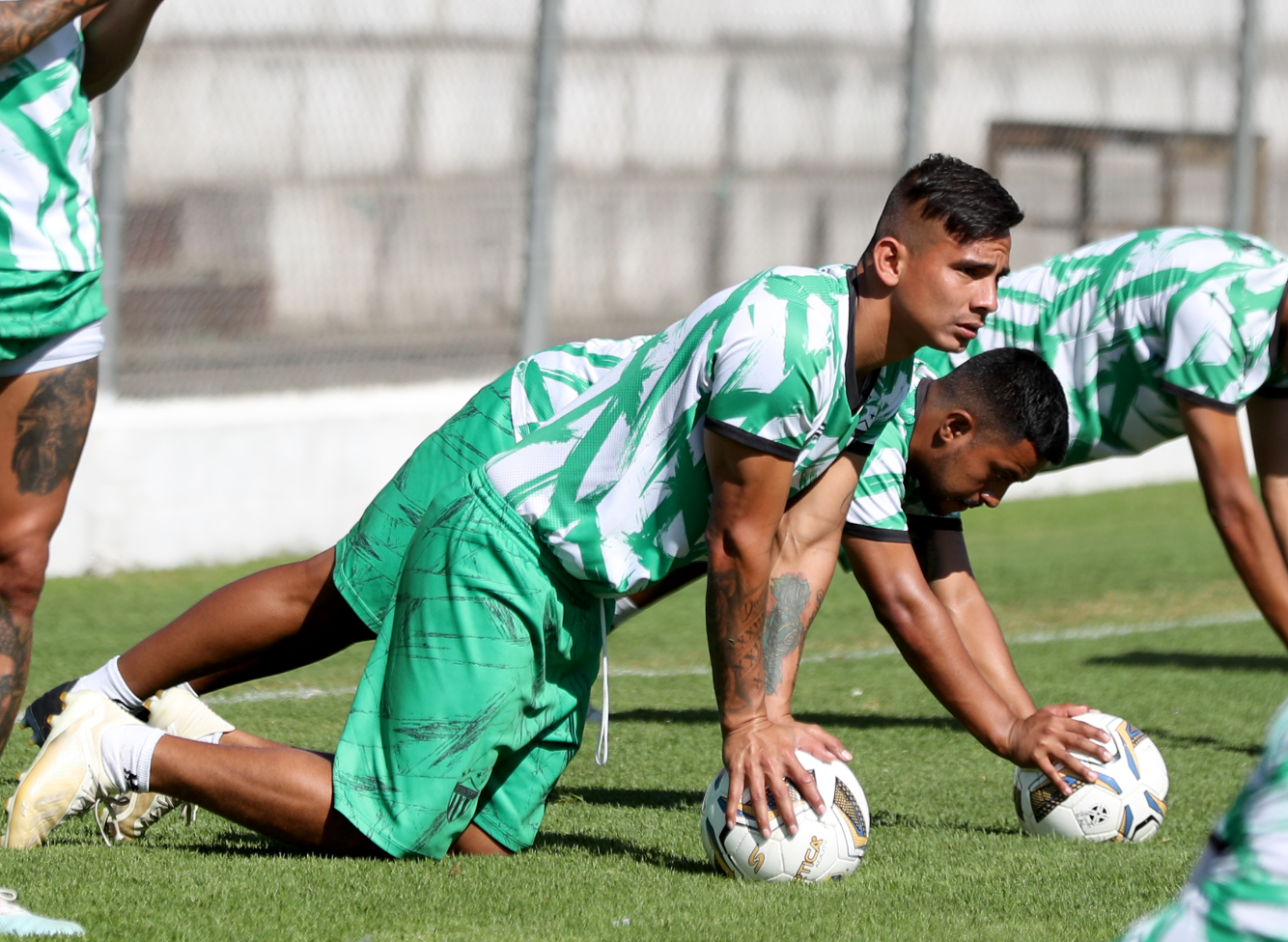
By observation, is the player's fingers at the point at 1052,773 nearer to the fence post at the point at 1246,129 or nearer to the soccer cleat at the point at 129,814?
the soccer cleat at the point at 129,814

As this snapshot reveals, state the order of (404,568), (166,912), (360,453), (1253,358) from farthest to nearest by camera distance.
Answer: (360,453), (1253,358), (404,568), (166,912)

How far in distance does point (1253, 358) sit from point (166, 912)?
3573mm

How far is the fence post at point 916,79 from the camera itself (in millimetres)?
11922

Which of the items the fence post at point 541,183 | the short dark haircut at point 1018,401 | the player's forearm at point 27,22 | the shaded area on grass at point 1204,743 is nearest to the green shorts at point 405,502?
the short dark haircut at point 1018,401

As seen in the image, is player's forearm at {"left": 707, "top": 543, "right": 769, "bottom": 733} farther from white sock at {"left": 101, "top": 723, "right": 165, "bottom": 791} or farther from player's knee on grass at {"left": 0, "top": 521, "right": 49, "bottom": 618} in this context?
player's knee on grass at {"left": 0, "top": 521, "right": 49, "bottom": 618}

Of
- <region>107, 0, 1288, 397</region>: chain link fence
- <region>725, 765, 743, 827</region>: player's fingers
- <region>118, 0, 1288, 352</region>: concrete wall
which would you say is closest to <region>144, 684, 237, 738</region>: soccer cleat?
<region>725, 765, 743, 827</region>: player's fingers

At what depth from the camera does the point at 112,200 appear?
342 inches

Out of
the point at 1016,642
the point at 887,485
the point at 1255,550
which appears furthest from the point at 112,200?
the point at 1255,550

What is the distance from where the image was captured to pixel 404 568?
3.85 meters

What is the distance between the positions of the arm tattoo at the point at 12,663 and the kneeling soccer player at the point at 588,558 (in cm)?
21

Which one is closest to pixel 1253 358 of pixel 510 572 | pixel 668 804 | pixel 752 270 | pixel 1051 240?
pixel 668 804

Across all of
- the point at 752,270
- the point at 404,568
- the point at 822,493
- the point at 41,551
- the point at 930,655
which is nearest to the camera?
the point at 41,551

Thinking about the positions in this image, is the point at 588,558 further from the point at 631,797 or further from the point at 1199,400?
the point at 1199,400

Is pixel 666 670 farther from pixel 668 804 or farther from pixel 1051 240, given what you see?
pixel 1051 240
